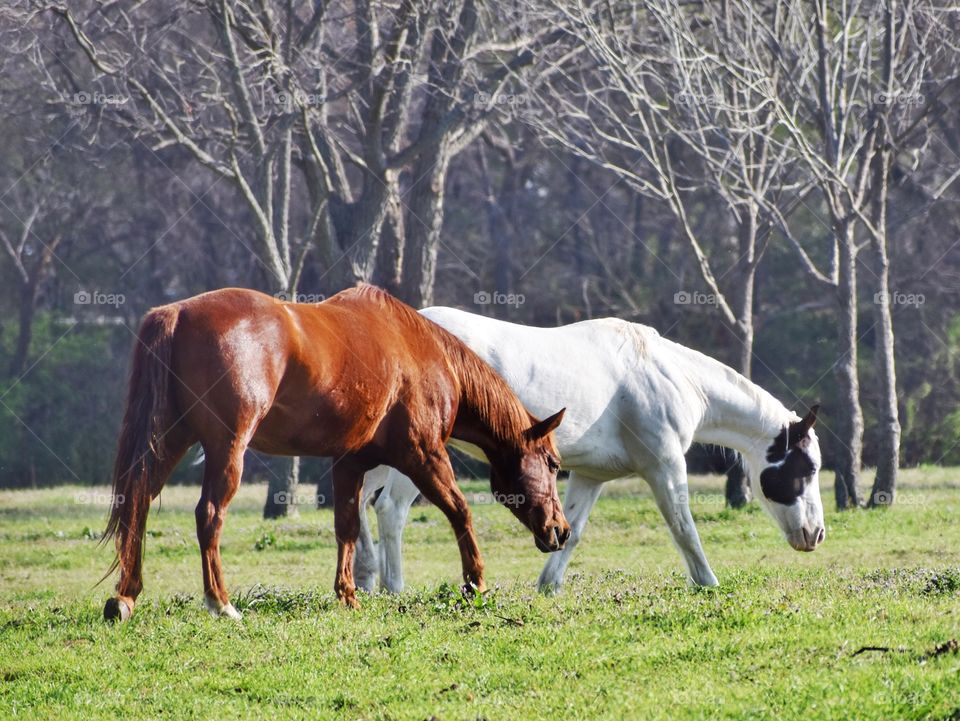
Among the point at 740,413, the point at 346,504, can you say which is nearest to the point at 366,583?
the point at 346,504

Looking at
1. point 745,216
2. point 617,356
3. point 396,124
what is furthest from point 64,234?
point 617,356

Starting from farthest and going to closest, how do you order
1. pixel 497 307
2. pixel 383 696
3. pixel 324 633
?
pixel 497 307 < pixel 324 633 < pixel 383 696

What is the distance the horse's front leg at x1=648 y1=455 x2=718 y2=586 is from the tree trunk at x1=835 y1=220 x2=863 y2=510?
6.82 meters

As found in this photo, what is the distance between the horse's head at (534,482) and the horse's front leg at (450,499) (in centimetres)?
40

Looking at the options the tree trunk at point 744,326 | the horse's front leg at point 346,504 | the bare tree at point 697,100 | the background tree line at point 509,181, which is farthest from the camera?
the tree trunk at point 744,326

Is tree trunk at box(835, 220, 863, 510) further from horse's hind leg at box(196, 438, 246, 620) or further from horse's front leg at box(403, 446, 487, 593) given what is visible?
horse's hind leg at box(196, 438, 246, 620)

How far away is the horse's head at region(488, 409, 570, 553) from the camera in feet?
25.9

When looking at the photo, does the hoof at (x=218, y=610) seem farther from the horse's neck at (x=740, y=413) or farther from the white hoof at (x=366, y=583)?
the horse's neck at (x=740, y=413)

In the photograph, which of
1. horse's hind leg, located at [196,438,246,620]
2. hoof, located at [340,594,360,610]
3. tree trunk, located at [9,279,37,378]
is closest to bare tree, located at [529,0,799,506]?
hoof, located at [340,594,360,610]

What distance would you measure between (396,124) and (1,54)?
5.56m

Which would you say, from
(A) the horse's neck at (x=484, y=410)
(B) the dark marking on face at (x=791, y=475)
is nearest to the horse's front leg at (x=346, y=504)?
(A) the horse's neck at (x=484, y=410)

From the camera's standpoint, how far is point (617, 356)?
9.23m

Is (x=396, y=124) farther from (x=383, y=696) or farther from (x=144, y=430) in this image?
(x=383, y=696)

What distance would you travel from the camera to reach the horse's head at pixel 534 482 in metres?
7.90
